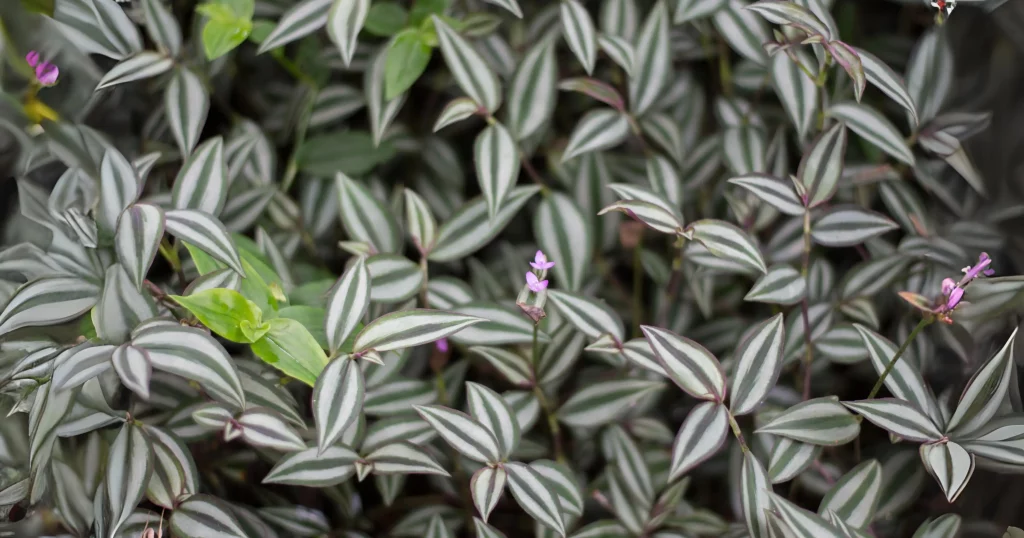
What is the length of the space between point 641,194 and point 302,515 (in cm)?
44

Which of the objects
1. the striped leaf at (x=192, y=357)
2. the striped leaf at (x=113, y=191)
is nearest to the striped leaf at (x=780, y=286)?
the striped leaf at (x=192, y=357)

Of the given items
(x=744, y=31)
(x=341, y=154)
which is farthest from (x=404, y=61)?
(x=744, y=31)

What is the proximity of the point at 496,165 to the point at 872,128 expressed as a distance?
37 centimetres

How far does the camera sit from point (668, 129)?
0.90 m

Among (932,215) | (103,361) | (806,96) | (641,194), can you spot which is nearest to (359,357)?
(103,361)

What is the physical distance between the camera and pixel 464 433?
65 cm

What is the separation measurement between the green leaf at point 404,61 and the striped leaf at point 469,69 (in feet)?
0.14

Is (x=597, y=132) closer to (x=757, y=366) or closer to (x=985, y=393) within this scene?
(x=757, y=366)

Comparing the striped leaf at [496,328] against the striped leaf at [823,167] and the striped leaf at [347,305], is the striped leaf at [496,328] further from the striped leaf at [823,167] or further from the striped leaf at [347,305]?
the striped leaf at [823,167]

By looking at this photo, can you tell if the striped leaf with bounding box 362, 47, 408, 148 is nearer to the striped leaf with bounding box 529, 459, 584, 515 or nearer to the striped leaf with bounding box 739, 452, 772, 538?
the striped leaf with bounding box 529, 459, 584, 515

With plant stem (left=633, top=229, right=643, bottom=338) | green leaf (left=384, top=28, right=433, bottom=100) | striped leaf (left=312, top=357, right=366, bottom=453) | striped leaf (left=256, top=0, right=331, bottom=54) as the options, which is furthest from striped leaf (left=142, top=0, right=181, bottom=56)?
plant stem (left=633, top=229, right=643, bottom=338)

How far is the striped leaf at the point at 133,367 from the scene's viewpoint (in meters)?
0.54

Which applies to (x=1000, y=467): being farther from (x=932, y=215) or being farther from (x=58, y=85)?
(x=58, y=85)

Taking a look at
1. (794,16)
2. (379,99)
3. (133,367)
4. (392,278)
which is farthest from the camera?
(379,99)
